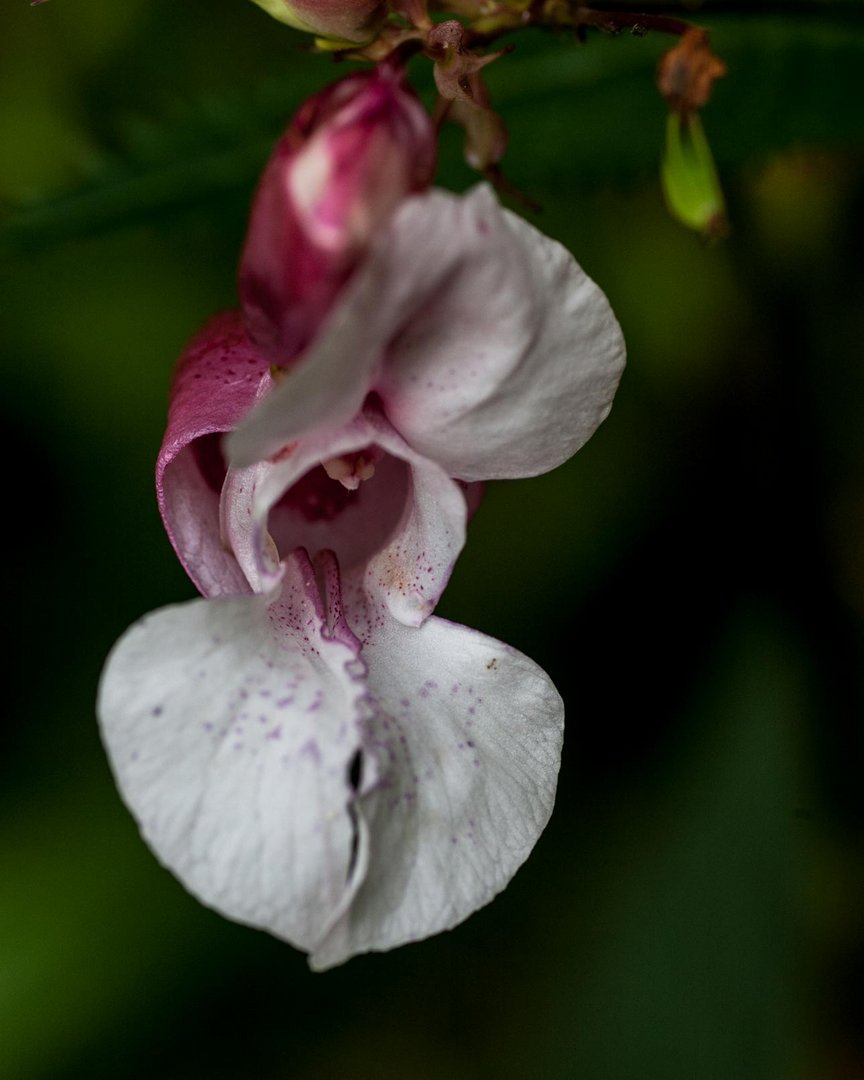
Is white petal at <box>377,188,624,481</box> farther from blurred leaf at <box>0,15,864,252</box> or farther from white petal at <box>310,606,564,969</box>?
blurred leaf at <box>0,15,864,252</box>

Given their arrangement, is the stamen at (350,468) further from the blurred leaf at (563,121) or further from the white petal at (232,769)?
the blurred leaf at (563,121)

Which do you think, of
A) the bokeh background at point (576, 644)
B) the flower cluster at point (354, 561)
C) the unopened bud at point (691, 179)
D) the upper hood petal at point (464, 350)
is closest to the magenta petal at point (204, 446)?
the flower cluster at point (354, 561)

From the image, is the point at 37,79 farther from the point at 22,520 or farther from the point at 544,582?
the point at 544,582

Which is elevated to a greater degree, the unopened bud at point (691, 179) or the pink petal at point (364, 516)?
the unopened bud at point (691, 179)

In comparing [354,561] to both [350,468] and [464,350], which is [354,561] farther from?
[464,350]

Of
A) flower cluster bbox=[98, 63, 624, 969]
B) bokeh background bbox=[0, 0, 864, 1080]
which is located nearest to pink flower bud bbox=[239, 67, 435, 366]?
flower cluster bbox=[98, 63, 624, 969]

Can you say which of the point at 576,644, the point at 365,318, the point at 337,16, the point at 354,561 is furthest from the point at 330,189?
the point at 576,644
